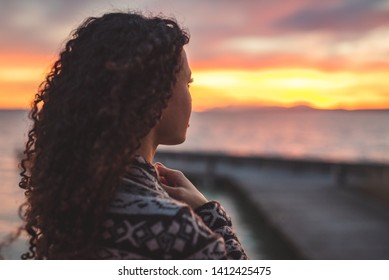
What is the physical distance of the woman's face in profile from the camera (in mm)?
1416

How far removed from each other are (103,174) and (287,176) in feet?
73.1

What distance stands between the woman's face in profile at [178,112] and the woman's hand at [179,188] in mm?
149

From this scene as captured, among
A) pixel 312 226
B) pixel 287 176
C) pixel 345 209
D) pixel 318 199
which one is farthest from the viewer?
pixel 287 176

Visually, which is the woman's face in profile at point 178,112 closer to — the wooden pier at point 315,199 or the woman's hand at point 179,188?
the woman's hand at point 179,188

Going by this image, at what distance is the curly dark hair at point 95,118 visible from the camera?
1260mm

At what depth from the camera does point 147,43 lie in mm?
1318

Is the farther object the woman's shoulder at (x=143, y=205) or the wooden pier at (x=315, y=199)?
the wooden pier at (x=315, y=199)

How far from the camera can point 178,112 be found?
1.43m

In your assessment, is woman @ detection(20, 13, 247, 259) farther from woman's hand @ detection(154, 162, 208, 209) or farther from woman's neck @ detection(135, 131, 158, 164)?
woman's hand @ detection(154, 162, 208, 209)

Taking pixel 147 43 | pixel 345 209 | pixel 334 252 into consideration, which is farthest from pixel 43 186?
pixel 345 209

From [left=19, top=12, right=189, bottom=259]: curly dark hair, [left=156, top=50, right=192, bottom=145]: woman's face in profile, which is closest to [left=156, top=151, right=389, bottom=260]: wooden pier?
[left=156, top=50, right=192, bottom=145]: woman's face in profile

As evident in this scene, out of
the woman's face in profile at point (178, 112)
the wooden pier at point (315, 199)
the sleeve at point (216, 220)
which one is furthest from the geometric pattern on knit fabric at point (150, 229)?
the wooden pier at point (315, 199)

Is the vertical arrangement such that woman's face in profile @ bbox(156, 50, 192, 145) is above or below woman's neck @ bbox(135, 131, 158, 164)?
above

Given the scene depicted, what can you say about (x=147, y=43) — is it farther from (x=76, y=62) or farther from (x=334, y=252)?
(x=334, y=252)
